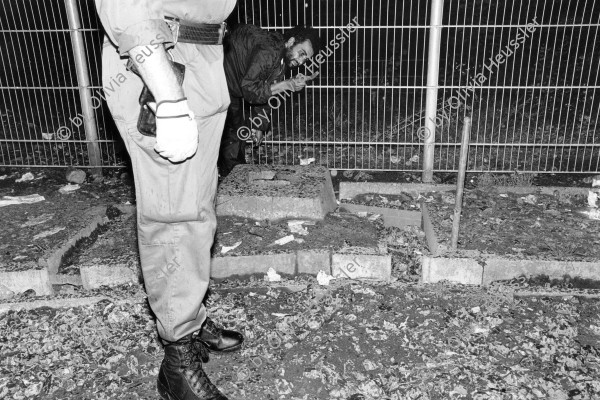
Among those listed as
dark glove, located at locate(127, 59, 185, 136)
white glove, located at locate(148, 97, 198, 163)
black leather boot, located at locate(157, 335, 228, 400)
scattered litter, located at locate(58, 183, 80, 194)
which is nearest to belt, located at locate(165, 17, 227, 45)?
dark glove, located at locate(127, 59, 185, 136)

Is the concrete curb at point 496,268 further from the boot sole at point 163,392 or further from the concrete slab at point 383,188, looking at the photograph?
the boot sole at point 163,392

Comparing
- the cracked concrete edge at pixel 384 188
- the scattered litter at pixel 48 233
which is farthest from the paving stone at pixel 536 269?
the scattered litter at pixel 48 233

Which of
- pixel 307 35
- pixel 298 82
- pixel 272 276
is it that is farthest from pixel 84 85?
pixel 272 276

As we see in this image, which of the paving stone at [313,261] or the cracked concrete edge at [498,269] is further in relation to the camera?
the paving stone at [313,261]

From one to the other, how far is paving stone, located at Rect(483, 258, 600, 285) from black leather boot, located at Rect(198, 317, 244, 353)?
1.75 meters

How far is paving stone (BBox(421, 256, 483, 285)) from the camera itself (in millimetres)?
3982

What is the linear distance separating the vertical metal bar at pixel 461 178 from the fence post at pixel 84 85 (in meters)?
3.76

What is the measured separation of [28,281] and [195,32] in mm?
2414

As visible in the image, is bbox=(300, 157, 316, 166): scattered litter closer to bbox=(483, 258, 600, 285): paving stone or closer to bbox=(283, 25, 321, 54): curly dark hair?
bbox=(283, 25, 321, 54): curly dark hair

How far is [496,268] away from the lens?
3994mm

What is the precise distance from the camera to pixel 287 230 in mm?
4523

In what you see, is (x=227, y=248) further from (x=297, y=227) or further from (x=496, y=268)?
(x=496, y=268)

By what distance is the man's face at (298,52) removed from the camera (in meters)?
5.30

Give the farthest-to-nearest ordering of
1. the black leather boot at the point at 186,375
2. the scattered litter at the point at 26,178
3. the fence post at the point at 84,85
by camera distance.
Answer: the scattered litter at the point at 26,178, the fence post at the point at 84,85, the black leather boot at the point at 186,375
